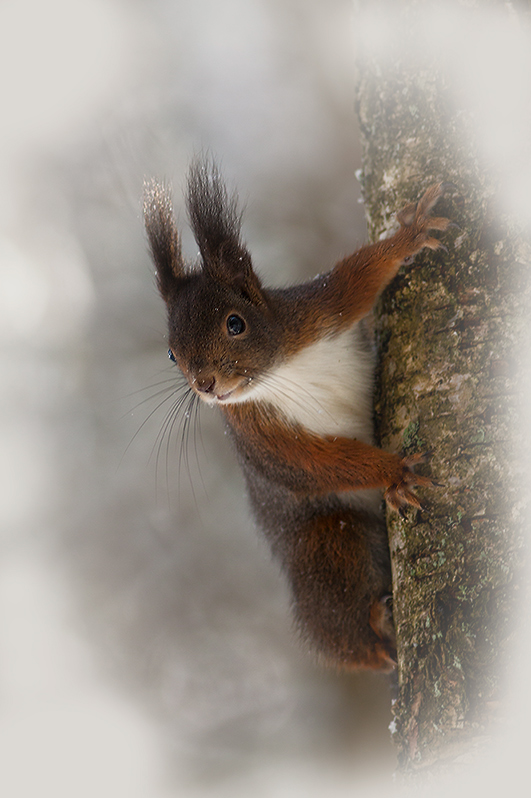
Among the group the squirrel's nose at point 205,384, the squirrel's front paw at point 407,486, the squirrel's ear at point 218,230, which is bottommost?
the squirrel's front paw at point 407,486

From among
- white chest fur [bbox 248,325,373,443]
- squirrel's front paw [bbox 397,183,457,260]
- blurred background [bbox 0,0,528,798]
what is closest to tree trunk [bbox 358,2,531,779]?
squirrel's front paw [bbox 397,183,457,260]

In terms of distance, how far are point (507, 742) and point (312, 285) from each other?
1526mm

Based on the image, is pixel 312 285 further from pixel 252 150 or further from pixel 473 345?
pixel 252 150

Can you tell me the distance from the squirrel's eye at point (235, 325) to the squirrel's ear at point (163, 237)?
0.33 meters

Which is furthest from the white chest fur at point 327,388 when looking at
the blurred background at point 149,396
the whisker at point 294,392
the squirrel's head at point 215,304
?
the blurred background at point 149,396

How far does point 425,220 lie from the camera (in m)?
1.71

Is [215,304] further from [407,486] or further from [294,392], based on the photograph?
[407,486]

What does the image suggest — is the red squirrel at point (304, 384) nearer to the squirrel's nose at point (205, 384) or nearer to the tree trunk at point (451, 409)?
the squirrel's nose at point (205, 384)

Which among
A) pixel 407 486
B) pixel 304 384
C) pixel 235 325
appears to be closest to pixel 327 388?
pixel 304 384

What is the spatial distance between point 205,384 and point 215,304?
289mm

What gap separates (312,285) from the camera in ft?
7.18

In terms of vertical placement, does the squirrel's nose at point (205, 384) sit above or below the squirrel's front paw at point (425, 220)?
below

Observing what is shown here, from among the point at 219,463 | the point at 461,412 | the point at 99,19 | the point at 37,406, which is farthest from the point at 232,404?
the point at 99,19

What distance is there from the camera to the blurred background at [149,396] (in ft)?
14.0
